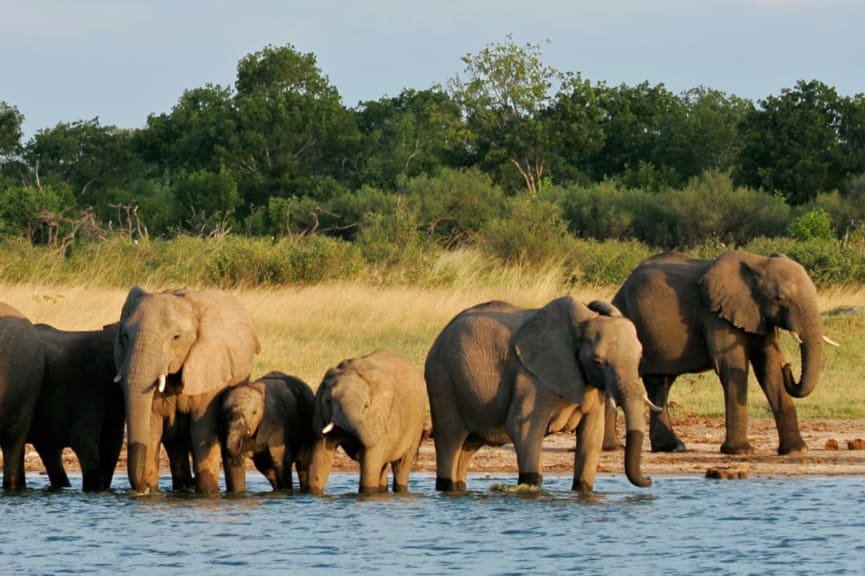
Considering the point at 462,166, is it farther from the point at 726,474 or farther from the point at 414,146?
the point at 726,474

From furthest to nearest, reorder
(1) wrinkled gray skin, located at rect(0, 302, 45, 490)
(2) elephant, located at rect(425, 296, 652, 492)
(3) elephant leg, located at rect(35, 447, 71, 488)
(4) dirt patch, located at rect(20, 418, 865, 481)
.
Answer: (4) dirt patch, located at rect(20, 418, 865, 481), (3) elephant leg, located at rect(35, 447, 71, 488), (1) wrinkled gray skin, located at rect(0, 302, 45, 490), (2) elephant, located at rect(425, 296, 652, 492)

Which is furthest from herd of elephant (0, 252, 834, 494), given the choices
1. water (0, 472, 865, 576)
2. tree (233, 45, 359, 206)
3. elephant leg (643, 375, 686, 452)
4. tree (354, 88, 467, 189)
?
tree (233, 45, 359, 206)

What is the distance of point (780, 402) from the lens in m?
14.2

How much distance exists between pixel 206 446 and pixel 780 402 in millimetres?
4954

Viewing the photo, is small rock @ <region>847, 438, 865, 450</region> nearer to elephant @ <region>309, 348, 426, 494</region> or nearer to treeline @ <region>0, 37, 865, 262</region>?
elephant @ <region>309, 348, 426, 494</region>

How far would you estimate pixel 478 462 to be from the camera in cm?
1405

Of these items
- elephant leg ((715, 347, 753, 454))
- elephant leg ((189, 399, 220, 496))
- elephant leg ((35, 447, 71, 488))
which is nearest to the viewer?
elephant leg ((189, 399, 220, 496))

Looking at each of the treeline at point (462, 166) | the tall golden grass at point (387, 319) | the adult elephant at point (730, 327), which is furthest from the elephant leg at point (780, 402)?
the treeline at point (462, 166)

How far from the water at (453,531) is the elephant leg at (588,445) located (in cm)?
14

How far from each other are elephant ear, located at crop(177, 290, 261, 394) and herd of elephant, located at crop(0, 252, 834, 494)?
0.04 feet

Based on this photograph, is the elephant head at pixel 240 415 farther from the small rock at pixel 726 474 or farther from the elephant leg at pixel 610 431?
the elephant leg at pixel 610 431

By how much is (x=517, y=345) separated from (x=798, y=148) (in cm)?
3343

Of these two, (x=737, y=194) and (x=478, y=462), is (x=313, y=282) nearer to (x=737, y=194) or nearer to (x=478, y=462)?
(x=478, y=462)

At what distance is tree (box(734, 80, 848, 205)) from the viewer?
43250 millimetres
